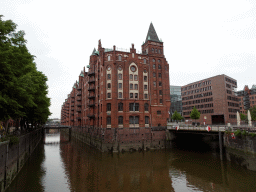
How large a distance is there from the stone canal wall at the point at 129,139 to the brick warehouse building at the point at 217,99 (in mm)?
42902

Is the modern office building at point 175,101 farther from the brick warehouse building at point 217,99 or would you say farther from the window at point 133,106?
the window at point 133,106

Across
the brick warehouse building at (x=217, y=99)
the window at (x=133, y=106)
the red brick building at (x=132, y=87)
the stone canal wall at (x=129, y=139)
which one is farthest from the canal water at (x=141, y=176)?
the brick warehouse building at (x=217, y=99)

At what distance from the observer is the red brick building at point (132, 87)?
1953 inches

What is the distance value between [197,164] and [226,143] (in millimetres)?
6440

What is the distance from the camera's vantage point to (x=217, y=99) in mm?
85438

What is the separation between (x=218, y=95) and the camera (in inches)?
3351

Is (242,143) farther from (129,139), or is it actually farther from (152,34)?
(152,34)

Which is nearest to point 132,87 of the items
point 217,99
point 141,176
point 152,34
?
point 152,34

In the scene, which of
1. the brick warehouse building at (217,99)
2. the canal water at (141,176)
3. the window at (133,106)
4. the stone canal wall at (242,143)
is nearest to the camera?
the canal water at (141,176)

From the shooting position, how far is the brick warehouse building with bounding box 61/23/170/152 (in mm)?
49531

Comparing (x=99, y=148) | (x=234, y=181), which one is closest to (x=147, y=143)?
(x=99, y=148)

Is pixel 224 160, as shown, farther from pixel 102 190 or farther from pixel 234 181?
pixel 102 190

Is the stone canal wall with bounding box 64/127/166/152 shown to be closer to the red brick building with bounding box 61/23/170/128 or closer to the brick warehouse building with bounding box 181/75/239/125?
the red brick building with bounding box 61/23/170/128

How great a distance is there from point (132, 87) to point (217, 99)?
5258 cm
